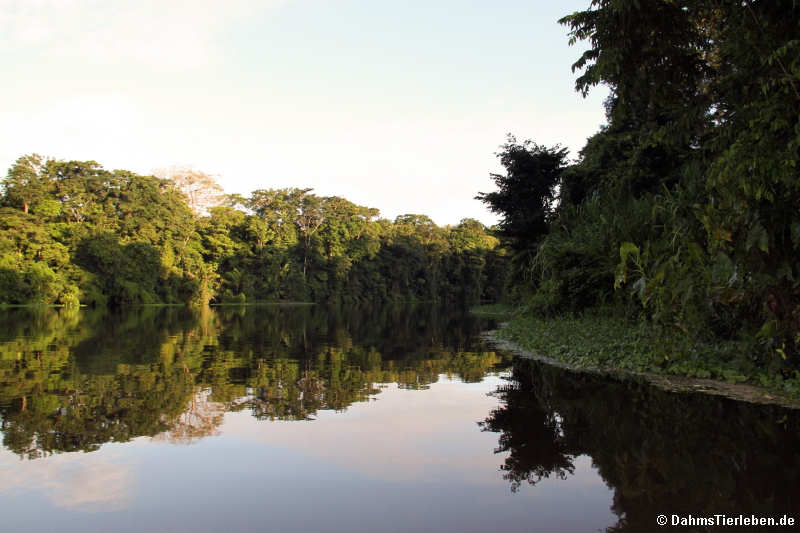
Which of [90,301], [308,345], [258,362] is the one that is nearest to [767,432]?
[258,362]

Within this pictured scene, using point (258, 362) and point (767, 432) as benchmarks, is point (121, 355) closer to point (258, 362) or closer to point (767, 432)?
point (258, 362)

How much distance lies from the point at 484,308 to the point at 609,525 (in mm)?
36195

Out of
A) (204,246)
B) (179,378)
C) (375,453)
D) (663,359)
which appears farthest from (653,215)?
(204,246)

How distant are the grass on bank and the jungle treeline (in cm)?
1976

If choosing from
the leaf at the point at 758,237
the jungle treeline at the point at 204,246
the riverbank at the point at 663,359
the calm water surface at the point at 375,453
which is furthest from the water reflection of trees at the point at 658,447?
the jungle treeline at the point at 204,246

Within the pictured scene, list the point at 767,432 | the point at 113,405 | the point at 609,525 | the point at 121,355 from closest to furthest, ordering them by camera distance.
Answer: the point at 609,525, the point at 767,432, the point at 113,405, the point at 121,355

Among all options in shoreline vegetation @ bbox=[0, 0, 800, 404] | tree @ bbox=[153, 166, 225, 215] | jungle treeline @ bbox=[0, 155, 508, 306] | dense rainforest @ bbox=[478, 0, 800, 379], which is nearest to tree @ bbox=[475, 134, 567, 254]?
shoreline vegetation @ bbox=[0, 0, 800, 404]

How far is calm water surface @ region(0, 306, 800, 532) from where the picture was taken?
403cm

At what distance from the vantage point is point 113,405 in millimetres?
7262

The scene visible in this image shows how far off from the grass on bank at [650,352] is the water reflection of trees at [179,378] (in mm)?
1558

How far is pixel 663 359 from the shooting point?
30.7 ft

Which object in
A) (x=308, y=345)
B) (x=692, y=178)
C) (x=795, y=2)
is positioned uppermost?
(x=795, y=2)

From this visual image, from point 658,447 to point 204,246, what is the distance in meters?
57.7

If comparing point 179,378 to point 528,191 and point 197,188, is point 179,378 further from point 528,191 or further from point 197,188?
point 197,188
